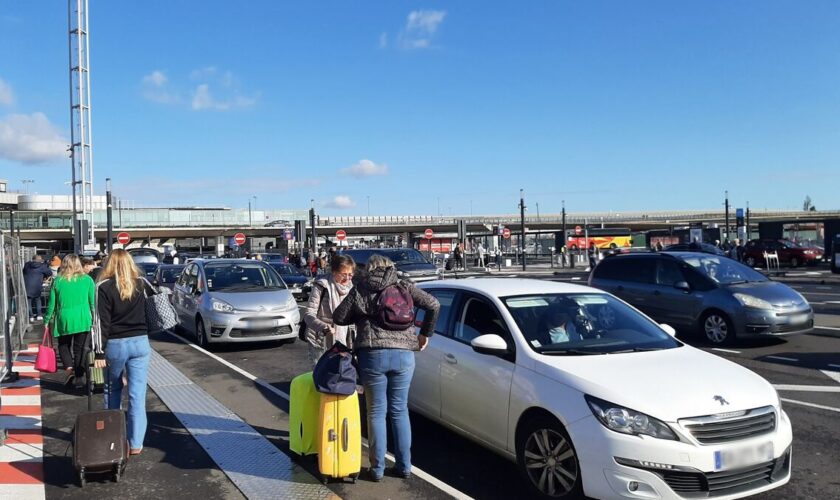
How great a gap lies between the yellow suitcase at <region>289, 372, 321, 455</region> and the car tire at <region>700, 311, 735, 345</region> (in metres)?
8.22

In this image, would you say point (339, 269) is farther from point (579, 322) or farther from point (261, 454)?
point (579, 322)

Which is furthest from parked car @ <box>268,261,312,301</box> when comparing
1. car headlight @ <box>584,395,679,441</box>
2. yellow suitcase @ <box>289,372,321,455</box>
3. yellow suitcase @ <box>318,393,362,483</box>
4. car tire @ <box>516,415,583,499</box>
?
car headlight @ <box>584,395,679,441</box>

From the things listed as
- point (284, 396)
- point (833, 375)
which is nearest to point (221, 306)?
point (284, 396)

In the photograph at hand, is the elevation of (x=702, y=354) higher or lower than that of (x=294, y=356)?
higher

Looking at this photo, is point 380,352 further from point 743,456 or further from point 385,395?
point 743,456

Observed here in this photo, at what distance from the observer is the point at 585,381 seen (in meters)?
4.28

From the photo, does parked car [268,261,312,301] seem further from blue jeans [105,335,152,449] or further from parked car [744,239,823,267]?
parked car [744,239,823,267]

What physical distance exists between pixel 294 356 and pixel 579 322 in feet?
21.7

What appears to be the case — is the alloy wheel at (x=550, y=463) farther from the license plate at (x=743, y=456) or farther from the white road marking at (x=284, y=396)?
the license plate at (x=743, y=456)

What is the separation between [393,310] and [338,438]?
42.3 inches

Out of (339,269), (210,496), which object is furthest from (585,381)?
(210,496)

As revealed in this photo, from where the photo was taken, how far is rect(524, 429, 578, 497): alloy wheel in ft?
14.0

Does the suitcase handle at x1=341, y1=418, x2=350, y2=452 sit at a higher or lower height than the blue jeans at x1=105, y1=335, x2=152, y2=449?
lower

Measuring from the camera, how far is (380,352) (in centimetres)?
469
